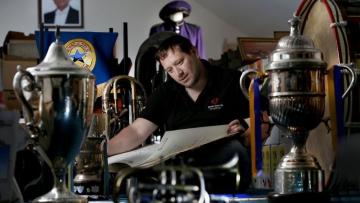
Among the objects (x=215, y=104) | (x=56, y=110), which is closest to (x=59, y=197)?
(x=56, y=110)

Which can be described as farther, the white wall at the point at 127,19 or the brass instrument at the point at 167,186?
the white wall at the point at 127,19

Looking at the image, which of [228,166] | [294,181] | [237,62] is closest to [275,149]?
[294,181]

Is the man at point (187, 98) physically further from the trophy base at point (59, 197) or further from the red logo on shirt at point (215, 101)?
the trophy base at point (59, 197)

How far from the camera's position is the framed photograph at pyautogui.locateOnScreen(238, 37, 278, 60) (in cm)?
418

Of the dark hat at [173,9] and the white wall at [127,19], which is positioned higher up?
the white wall at [127,19]

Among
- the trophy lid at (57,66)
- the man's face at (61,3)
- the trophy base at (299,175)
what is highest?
the man's face at (61,3)

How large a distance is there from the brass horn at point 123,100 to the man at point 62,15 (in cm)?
369

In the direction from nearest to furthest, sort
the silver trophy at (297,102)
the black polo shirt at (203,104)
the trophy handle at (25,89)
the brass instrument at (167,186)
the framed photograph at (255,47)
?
the brass instrument at (167,186), the trophy handle at (25,89), the silver trophy at (297,102), the black polo shirt at (203,104), the framed photograph at (255,47)

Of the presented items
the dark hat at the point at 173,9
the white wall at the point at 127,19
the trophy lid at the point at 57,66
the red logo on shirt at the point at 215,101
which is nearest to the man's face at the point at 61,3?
the white wall at the point at 127,19

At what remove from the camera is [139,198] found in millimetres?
436

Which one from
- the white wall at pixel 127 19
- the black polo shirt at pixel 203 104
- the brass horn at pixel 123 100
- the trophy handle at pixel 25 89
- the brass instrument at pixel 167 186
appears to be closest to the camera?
the brass instrument at pixel 167 186

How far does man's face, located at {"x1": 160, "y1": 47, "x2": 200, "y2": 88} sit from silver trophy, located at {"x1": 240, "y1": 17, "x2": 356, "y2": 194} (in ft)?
3.64

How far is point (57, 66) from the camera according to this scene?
0.93 meters

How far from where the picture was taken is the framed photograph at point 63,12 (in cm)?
589
